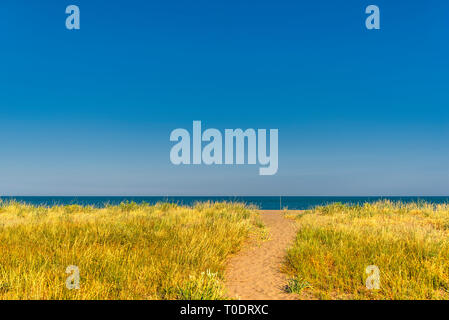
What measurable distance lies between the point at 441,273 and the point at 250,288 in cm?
433

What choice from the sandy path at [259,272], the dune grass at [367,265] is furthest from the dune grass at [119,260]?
the dune grass at [367,265]

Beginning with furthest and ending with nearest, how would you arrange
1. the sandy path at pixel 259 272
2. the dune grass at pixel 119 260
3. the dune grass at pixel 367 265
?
the sandy path at pixel 259 272, the dune grass at pixel 367 265, the dune grass at pixel 119 260

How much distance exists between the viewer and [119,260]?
716cm

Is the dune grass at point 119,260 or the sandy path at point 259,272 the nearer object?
the dune grass at point 119,260

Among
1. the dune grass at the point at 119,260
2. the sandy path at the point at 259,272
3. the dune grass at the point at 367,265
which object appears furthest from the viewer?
the sandy path at the point at 259,272

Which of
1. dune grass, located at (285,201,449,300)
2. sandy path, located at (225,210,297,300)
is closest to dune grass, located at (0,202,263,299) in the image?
sandy path, located at (225,210,297,300)

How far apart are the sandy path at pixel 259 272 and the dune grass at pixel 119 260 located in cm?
37

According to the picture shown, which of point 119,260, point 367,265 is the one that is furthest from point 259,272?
point 119,260

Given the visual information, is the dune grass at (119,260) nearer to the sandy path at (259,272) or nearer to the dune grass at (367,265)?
the sandy path at (259,272)

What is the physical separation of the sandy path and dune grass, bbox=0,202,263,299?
1.21 ft

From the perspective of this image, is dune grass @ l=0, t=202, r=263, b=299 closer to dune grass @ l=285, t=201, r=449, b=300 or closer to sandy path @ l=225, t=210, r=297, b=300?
sandy path @ l=225, t=210, r=297, b=300

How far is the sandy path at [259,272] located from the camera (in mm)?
6555

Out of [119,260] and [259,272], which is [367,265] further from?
[119,260]
